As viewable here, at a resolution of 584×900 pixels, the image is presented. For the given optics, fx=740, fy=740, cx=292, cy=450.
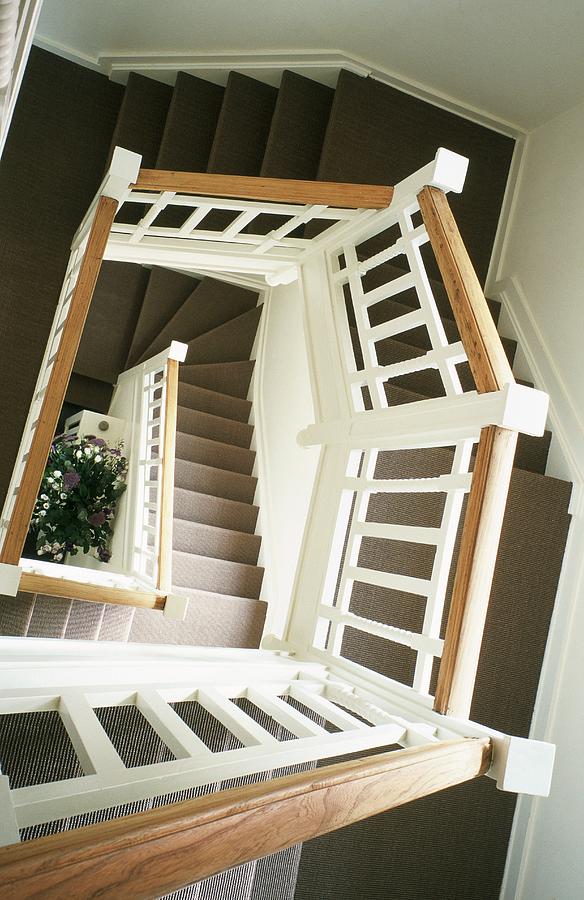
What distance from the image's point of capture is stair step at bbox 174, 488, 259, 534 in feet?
13.4

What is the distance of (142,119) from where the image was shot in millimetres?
3936

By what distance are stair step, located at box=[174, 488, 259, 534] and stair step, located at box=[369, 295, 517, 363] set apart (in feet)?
4.73

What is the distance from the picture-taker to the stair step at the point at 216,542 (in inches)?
155

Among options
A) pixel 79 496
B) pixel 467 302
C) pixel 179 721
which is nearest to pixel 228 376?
pixel 79 496

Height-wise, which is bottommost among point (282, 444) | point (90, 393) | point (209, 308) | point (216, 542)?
point (216, 542)

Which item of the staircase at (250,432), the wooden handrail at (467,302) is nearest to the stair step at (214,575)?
the staircase at (250,432)

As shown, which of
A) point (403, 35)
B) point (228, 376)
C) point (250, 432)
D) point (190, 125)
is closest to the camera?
point (403, 35)

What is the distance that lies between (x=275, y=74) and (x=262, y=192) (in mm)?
2454

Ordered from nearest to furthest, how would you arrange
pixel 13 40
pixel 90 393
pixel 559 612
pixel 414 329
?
pixel 13 40 < pixel 559 612 < pixel 414 329 < pixel 90 393

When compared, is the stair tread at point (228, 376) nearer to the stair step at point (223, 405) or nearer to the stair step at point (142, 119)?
the stair step at point (223, 405)

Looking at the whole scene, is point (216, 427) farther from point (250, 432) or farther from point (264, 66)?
point (264, 66)

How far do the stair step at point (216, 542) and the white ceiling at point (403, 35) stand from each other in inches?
99.2

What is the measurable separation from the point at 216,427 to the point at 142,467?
678 mm

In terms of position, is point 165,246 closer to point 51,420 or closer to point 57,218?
point 51,420
